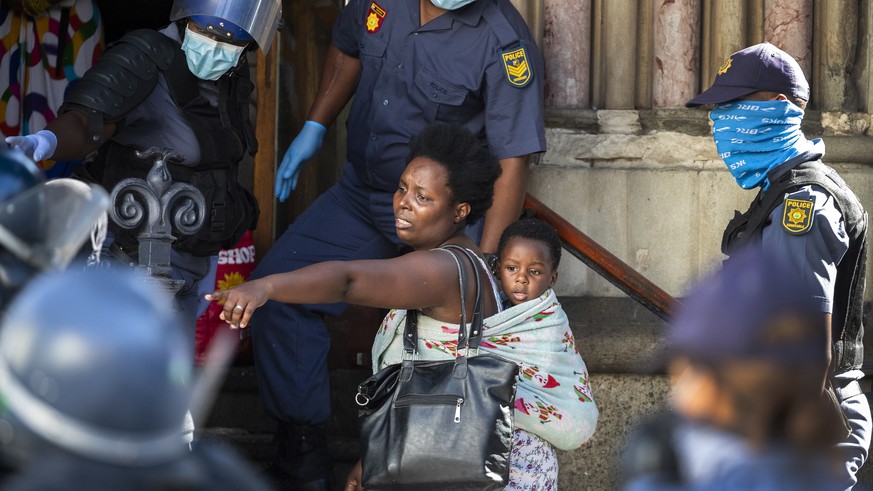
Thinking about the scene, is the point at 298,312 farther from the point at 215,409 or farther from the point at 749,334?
the point at 749,334

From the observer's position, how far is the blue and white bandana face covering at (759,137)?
362 centimetres

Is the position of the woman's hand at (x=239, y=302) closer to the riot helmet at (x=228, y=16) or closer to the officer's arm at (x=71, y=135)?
the officer's arm at (x=71, y=135)

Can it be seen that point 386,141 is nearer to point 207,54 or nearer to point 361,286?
point 207,54

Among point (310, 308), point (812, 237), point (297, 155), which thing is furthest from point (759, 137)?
point (297, 155)

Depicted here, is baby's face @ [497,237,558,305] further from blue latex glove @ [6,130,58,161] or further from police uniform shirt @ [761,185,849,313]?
blue latex glove @ [6,130,58,161]

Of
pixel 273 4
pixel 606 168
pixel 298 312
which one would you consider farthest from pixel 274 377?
pixel 606 168

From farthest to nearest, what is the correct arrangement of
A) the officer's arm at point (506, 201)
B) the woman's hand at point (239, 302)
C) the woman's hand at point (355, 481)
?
the officer's arm at point (506, 201) < the woman's hand at point (355, 481) < the woman's hand at point (239, 302)

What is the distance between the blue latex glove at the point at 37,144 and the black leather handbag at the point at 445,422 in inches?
46.7

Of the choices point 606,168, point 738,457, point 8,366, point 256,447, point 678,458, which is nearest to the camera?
point 8,366

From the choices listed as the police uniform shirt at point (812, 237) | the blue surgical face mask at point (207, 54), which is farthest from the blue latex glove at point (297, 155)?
the police uniform shirt at point (812, 237)

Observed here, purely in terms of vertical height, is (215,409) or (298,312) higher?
(298,312)

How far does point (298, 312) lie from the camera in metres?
4.36

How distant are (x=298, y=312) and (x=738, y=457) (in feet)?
9.40

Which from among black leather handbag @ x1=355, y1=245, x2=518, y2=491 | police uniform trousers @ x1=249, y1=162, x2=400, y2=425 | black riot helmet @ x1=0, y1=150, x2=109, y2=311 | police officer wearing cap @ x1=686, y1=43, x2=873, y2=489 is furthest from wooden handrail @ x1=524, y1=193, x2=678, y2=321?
black riot helmet @ x1=0, y1=150, x2=109, y2=311
